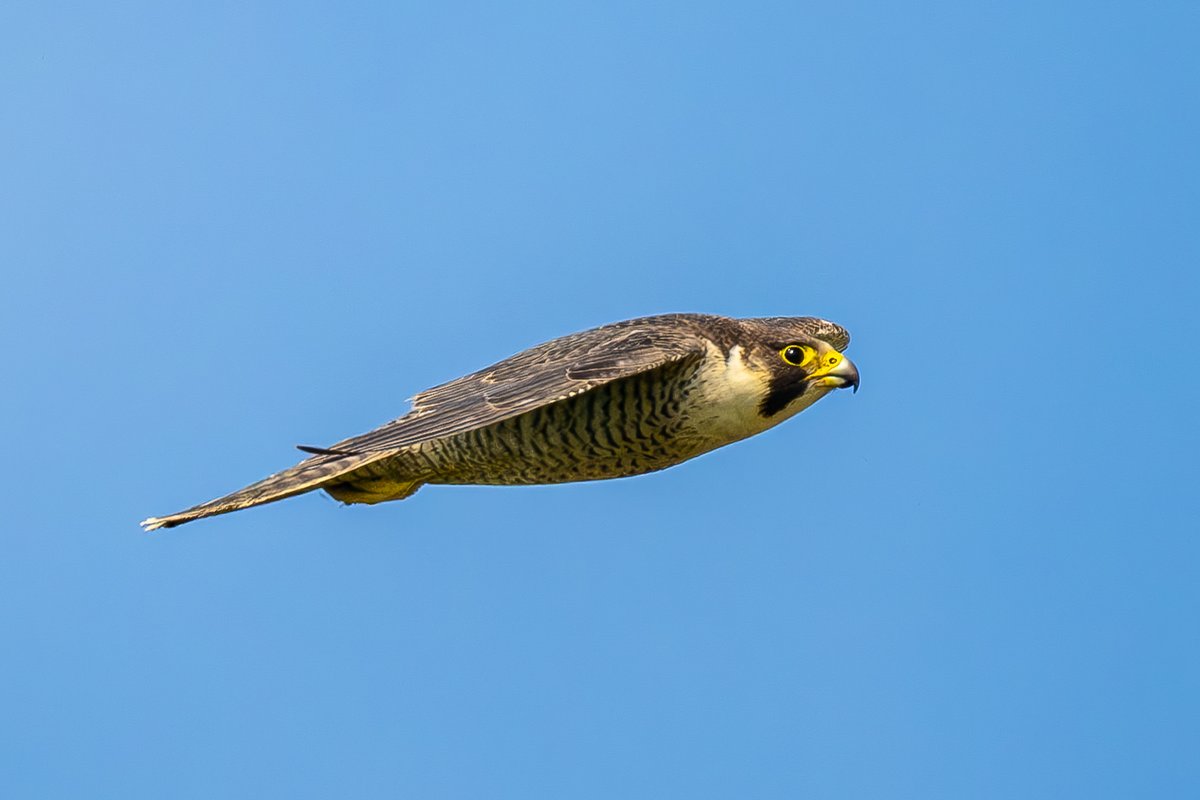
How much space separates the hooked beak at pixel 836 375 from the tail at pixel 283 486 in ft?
8.00

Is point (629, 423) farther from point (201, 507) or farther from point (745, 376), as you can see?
point (201, 507)

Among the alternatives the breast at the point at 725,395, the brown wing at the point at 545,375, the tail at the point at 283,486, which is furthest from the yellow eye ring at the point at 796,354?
the tail at the point at 283,486

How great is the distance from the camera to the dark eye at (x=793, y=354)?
9477 millimetres

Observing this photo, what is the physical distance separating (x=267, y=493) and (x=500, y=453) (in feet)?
4.31

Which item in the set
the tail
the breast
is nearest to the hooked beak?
the breast

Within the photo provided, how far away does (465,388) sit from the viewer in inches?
380

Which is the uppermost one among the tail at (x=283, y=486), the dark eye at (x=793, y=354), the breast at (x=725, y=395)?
the dark eye at (x=793, y=354)

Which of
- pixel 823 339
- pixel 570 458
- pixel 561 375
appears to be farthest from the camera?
pixel 823 339

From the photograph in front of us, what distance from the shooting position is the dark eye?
9477 mm

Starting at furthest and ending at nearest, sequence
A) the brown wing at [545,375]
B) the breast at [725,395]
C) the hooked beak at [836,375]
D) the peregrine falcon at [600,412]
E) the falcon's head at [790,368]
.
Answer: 1. the hooked beak at [836,375]
2. the falcon's head at [790,368]
3. the breast at [725,395]
4. the peregrine falcon at [600,412]
5. the brown wing at [545,375]

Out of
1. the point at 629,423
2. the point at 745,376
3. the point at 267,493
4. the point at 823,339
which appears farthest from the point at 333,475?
the point at 823,339

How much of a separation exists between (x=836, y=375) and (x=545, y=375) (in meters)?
1.75

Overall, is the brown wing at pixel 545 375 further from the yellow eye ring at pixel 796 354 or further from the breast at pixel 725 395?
the yellow eye ring at pixel 796 354

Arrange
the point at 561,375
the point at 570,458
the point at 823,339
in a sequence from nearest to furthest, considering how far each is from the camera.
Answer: the point at 561,375
the point at 570,458
the point at 823,339
